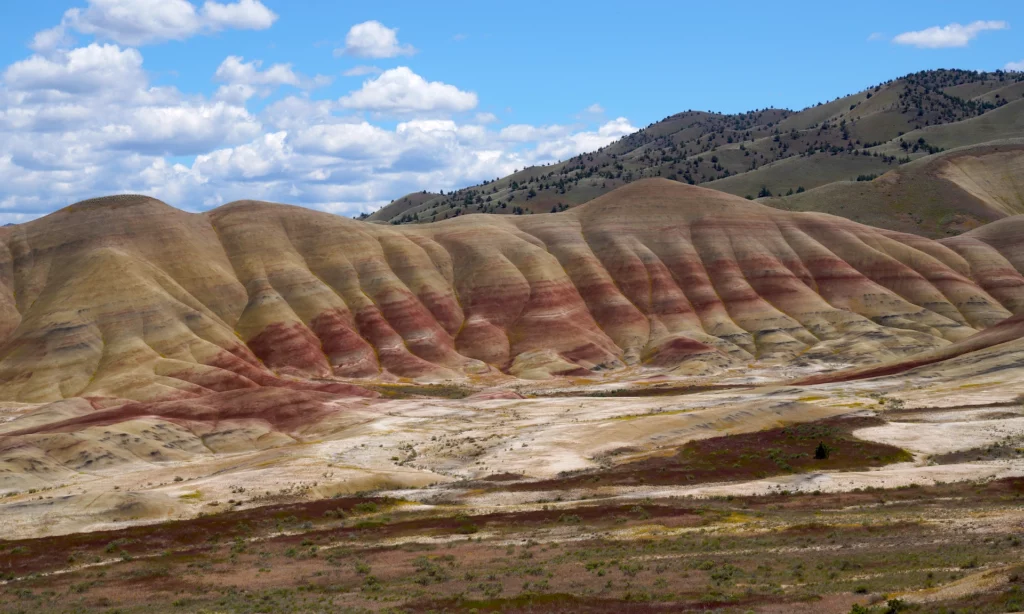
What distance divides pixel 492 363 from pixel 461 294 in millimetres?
21169

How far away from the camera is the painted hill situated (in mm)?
140750

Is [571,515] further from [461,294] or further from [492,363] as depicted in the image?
[461,294]

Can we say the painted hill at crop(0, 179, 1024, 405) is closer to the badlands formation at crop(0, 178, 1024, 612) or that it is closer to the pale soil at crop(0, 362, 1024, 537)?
the badlands formation at crop(0, 178, 1024, 612)

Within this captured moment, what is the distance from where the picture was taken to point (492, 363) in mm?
154750

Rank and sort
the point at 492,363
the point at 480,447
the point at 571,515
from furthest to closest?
the point at 492,363 → the point at 480,447 → the point at 571,515

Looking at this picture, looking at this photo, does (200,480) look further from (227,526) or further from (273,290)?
(273,290)

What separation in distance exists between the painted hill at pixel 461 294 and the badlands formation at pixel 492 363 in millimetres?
520

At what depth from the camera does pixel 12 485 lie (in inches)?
3140

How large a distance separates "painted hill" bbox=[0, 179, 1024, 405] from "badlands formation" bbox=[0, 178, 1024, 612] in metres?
0.52

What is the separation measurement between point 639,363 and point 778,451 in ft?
256

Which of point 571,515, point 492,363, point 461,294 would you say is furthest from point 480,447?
point 461,294

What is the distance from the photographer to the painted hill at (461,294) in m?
141

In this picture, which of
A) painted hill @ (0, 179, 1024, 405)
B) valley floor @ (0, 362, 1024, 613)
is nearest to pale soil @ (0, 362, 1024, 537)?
valley floor @ (0, 362, 1024, 613)

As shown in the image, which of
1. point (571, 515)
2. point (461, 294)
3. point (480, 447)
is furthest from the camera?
point (461, 294)
